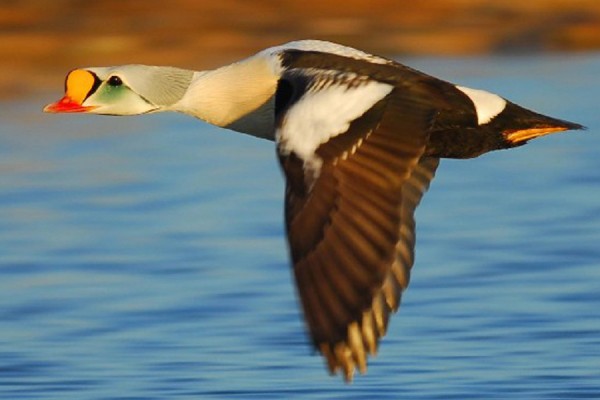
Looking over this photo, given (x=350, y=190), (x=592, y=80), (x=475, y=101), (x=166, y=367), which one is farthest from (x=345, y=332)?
(x=592, y=80)

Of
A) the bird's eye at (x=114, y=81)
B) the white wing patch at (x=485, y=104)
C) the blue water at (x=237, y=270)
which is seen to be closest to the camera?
the white wing patch at (x=485, y=104)

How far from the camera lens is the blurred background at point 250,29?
49.0 feet

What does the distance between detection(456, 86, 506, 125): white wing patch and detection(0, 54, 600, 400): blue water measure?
118cm

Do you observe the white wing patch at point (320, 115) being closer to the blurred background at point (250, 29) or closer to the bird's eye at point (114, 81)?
the bird's eye at point (114, 81)

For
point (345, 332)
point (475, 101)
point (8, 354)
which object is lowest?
point (8, 354)

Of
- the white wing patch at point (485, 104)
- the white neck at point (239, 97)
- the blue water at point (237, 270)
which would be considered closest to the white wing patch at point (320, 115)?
the white wing patch at point (485, 104)

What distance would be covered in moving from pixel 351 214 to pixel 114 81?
6.01 ft

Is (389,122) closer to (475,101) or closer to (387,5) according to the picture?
(475,101)

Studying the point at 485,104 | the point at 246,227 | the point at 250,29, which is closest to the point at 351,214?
the point at 485,104

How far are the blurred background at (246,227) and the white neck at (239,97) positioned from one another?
1.08 meters

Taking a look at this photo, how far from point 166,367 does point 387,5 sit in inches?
296

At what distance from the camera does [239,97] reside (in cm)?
830

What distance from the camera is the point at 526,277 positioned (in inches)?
398

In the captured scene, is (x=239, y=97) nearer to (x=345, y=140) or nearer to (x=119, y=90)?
(x=119, y=90)
